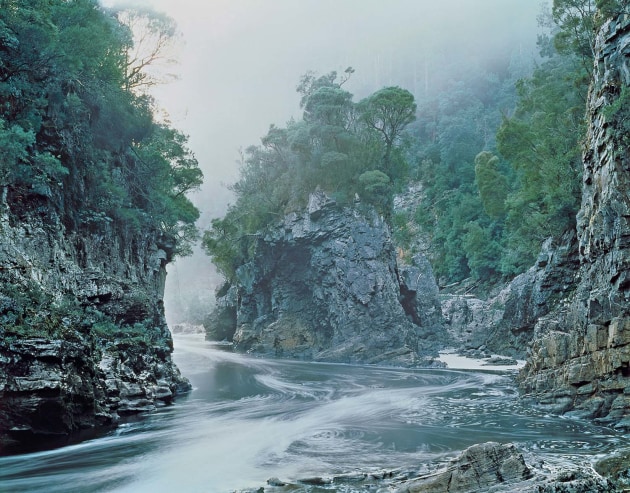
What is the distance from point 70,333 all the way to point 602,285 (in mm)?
15369

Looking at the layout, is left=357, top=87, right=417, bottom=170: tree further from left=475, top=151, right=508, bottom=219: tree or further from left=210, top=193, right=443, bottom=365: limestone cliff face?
left=475, top=151, right=508, bottom=219: tree

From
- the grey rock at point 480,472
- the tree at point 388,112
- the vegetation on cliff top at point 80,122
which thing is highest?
the tree at point 388,112

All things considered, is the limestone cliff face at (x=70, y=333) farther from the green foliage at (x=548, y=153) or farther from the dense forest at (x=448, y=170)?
the green foliage at (x=548, y=153)

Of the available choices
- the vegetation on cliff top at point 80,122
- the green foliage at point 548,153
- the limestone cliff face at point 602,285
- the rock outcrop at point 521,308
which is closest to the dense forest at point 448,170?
the green foliage at point 548,153

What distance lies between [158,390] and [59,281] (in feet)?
18.6

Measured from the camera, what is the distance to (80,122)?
62.2ft

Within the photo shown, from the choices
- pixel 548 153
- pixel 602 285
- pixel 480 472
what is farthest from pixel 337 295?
pixel 480 472

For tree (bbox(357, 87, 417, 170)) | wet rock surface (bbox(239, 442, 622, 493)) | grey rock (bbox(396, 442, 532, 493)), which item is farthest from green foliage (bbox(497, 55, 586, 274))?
grey rock (bbox(396, 442, 532, 493))

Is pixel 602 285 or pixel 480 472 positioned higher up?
pixel 602 285

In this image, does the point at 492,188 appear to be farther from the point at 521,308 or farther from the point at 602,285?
the point at 602,285

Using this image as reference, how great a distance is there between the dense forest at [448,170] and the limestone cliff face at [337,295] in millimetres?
2311

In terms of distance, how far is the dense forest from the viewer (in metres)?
26.8

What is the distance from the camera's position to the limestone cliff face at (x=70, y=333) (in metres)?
11.7

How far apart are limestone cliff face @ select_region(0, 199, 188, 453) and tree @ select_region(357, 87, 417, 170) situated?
84.0 feet
